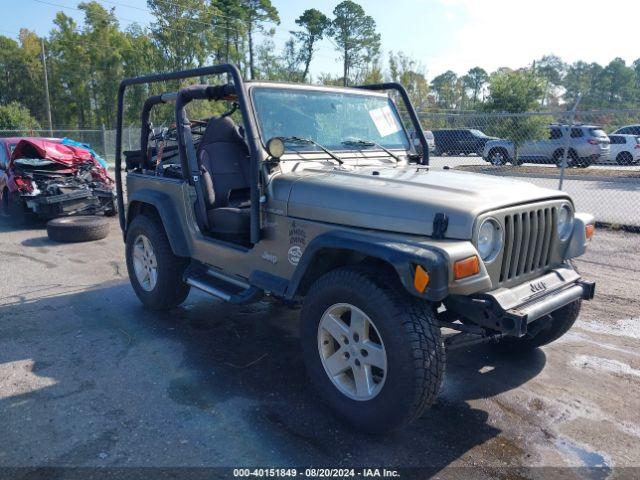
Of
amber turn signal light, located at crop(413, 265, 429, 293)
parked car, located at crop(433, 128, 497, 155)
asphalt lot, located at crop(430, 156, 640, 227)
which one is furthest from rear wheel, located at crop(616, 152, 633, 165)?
amber turn signal light, located at crop(413, 265, 429, 293)

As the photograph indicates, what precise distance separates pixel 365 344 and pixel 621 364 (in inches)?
92.7

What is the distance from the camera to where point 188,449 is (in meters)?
2.88

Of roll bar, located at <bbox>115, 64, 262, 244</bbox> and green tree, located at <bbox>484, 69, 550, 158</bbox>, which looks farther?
green tree, located at <bbox>484, 69, 550, 158</bbox>

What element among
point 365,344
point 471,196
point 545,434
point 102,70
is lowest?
point 545,434

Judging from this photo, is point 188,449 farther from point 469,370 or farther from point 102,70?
point 102,70

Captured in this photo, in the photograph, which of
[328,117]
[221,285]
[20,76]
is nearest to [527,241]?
[328,117]

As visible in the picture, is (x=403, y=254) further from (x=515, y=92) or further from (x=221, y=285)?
(x=515, y=92)

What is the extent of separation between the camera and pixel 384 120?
4695 mm

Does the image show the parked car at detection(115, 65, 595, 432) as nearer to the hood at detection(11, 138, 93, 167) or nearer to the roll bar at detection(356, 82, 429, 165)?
the roll bar at detection(356, 82, 429, 165)

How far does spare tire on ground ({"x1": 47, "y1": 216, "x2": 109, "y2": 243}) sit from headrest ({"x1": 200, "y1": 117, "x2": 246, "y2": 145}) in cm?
432

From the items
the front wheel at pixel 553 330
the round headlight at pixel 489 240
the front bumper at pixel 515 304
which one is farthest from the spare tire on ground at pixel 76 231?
the round headlight at pixel 489 240

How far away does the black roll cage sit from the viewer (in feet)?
12.1

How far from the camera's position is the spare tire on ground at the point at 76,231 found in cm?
795

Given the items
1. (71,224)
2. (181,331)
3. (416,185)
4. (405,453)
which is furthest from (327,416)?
(71,224)
